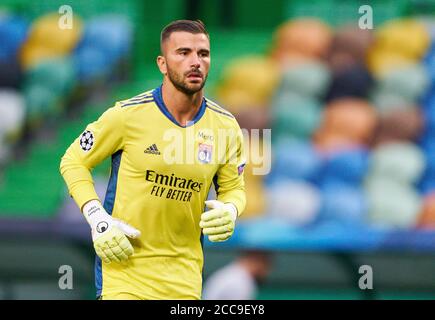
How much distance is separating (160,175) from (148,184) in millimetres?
81

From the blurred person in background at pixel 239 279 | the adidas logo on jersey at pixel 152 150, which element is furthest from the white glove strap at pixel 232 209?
the blurred person in background at pixel 239 279

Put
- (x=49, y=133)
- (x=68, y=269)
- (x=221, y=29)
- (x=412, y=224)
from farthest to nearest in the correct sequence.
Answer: (x=221, y=29) < (x=49, y=133) < (x=412, y=224) < (x=68, y=269)

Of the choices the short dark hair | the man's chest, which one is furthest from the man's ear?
the man's chest

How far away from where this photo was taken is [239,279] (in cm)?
1009

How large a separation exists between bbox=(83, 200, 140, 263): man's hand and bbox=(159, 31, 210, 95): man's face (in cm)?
81

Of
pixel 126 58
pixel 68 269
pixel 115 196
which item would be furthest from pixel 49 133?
pixel 115 196

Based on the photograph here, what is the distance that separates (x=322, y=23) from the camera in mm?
12625

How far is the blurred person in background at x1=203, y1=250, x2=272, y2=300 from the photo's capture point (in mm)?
10039

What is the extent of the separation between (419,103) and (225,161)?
6843 mm

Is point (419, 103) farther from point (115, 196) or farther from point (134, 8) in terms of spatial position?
point (115, 196)

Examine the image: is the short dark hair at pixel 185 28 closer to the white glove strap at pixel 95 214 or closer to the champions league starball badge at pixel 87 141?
the champions league starball badge at pixel 87 141

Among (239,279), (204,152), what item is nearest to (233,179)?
(204,152)

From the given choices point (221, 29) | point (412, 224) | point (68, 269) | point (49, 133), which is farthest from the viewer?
point (221, 29)

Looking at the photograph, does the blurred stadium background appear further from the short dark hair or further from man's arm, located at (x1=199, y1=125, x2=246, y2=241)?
the short dark hair
